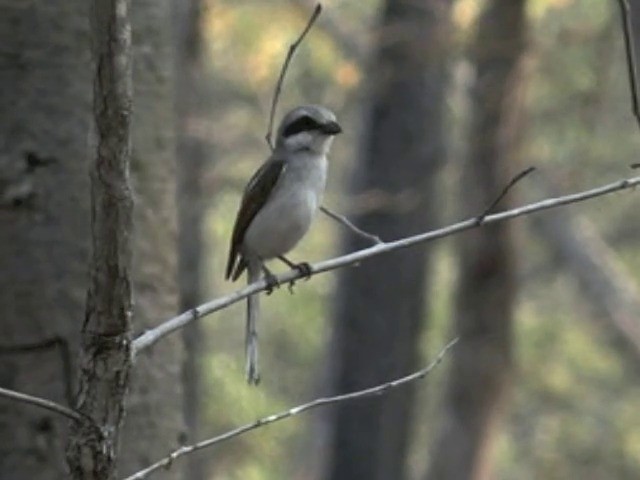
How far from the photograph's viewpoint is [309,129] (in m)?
4.72

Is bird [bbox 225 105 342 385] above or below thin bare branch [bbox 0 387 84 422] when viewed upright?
above

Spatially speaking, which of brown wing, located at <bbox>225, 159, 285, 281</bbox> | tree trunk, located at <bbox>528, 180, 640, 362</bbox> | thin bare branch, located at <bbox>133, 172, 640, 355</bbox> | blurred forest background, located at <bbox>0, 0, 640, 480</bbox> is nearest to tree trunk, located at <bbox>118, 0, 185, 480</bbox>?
blurred forest background, located at <bbox>0, 0, 640, 480</bbox>

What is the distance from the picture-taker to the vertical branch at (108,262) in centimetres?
245

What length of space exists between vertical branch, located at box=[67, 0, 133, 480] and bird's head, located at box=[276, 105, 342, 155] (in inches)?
81.4

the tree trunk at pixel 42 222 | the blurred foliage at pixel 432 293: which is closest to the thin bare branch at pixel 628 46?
the tree trunk at pixel 42 222

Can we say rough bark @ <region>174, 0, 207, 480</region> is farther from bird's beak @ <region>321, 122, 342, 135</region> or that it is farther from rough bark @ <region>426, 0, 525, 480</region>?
bird's beak @ <region>321, 122, 342, 135</region>

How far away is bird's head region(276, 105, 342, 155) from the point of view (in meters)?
4.64

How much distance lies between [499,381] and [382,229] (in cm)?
169

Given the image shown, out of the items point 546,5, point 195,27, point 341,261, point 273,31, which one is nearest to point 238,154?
point 273,31

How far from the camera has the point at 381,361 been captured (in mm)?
12352

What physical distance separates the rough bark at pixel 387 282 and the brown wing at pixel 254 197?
281 inches

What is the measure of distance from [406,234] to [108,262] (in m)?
10.0

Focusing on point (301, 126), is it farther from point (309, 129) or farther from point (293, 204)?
point (293, 204)

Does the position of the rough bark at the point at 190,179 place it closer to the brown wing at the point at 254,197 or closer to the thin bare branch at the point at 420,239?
the brown wing at the point at 254,197
